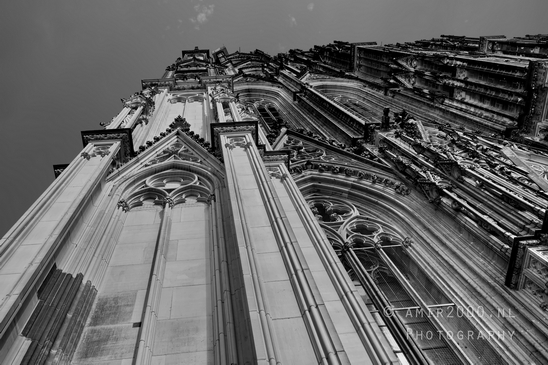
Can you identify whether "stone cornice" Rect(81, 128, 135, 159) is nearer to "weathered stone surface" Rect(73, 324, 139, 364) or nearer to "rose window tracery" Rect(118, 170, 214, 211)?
"rose window tracery" Rect(118, 170, 214, 211)

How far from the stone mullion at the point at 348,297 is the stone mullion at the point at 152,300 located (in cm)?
306

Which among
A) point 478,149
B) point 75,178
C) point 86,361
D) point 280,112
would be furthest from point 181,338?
point 280,112

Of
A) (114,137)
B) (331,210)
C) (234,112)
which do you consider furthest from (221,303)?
(234,112)

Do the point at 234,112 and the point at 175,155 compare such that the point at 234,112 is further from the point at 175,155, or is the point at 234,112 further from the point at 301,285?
the point at 301,285

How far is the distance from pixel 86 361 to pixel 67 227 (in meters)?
2.82

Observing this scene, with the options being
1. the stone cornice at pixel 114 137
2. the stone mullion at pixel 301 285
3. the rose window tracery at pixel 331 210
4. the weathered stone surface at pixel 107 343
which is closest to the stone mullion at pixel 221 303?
the stone mullion at pixel 301 285

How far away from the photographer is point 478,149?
19.5 meters

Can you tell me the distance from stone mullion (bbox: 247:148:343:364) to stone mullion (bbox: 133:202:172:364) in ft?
7.97

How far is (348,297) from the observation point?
7105 mm

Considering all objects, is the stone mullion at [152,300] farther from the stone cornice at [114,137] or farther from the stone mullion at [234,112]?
the stone mullion at [234,112]

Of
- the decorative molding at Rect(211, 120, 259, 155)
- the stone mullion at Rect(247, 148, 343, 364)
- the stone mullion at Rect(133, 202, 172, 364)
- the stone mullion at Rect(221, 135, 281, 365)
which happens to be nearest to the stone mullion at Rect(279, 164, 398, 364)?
the stone mullion at Rect(247, 148, 343, 364)

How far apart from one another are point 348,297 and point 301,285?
76cm

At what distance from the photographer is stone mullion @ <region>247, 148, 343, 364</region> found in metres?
5.93

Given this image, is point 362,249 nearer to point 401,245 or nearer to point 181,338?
point 401,245
